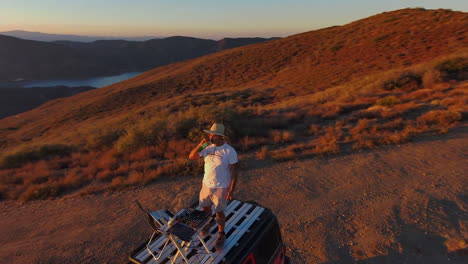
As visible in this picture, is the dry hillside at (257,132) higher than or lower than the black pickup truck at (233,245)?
lower

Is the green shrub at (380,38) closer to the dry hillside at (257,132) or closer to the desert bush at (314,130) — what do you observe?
the dry hillside at (257,132)

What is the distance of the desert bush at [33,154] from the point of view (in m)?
10.2

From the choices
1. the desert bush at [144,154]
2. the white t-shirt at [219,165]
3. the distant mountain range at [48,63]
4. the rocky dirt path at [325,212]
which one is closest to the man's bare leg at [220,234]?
the white t-shirt at [219,165]

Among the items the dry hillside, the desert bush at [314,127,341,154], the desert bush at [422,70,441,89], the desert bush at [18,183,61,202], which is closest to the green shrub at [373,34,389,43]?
the dry hillside

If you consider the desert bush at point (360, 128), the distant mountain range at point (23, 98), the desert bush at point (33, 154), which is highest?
the desert bush at point (360, 128)

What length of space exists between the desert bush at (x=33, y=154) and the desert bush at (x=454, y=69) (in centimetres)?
2115

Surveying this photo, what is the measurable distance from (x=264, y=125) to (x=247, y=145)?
8.18ft

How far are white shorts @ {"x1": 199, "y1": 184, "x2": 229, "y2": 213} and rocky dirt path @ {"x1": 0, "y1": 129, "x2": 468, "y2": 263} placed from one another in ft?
5.90

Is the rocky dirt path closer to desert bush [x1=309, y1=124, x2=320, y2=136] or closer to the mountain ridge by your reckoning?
desert bush [x1=309, y1=124, x2=320, y2=136]

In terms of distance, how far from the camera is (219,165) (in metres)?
3.12

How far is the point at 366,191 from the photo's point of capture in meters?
5.57

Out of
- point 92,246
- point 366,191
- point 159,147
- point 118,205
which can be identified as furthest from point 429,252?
point 159,147

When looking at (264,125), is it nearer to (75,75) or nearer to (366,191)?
(366,191)

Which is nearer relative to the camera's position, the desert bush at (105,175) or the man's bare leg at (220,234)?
the man's bare leg at (220,234)
